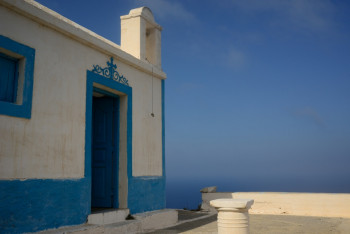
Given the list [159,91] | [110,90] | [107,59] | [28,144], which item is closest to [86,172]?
[28,144]

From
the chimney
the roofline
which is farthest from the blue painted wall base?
the chimney

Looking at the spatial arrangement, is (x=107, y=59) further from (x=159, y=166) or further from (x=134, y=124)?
(x=159, y=166)

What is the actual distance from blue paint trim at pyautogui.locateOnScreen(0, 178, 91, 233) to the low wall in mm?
5968

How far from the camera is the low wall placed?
928 centimetres

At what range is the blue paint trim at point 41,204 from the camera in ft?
14.8

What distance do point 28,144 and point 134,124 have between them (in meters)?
2.85

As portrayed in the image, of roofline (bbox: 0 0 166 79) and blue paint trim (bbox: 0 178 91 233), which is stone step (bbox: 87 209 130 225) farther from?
roofline (bbox: 0 0 166 79)

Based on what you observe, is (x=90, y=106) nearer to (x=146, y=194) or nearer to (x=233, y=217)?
(x=146, y=194)

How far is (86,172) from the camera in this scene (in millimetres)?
5914

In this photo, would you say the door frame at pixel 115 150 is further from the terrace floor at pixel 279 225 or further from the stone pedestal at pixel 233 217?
the stone pedestal at pixel 233 217

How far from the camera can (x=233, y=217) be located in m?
4.03

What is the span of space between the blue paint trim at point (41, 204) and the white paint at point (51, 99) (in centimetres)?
13

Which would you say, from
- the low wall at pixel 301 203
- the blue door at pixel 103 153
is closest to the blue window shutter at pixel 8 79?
the blue door at pixel 103 153

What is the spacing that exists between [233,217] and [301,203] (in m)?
6.50
